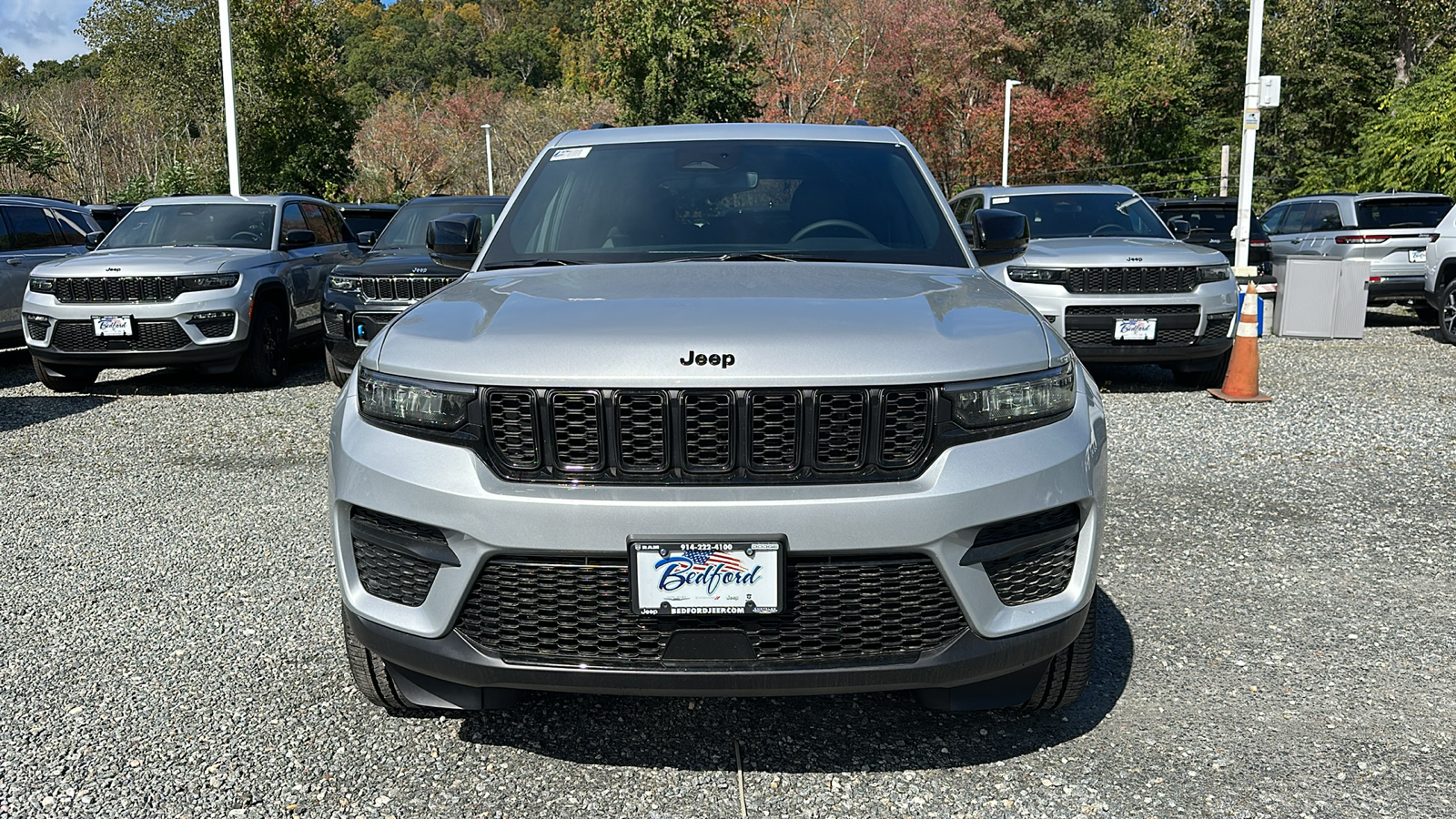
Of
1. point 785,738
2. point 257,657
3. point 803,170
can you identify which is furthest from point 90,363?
point 785,738

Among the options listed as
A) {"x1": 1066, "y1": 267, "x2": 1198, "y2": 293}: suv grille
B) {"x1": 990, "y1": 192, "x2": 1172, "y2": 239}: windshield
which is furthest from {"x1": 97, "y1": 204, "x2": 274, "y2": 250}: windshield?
{"x1": 1066, "y1": 267, "x2": 1198, "y2": 293}: suv grille

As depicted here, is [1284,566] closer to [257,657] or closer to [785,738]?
[785,738]

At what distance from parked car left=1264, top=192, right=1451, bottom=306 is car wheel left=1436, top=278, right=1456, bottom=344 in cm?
122

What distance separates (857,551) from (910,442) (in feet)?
0.94

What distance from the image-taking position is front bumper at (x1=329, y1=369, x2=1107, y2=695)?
2615mm

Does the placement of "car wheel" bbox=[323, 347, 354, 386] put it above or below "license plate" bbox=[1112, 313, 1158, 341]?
below

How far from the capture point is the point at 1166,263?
9430 mm

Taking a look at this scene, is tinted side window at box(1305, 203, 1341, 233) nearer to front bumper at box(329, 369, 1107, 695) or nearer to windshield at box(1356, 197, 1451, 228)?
windshield at box(1356, 197, 1451, 228)

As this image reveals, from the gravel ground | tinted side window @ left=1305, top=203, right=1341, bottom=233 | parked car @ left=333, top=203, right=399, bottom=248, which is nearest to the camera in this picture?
the gravel ground

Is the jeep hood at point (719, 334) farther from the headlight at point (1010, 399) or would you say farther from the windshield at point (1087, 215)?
the windshield at point (1087, 215)

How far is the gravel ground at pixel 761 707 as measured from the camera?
9.93 feet

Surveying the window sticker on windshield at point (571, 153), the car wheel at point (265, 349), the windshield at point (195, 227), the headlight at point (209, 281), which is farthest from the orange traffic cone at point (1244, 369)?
the windshield at point (195, 227)

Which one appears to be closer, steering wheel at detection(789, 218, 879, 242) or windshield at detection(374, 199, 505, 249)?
steering wheel at detection(789, 218, 879, 242)

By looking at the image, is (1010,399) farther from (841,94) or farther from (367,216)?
(841,94)
